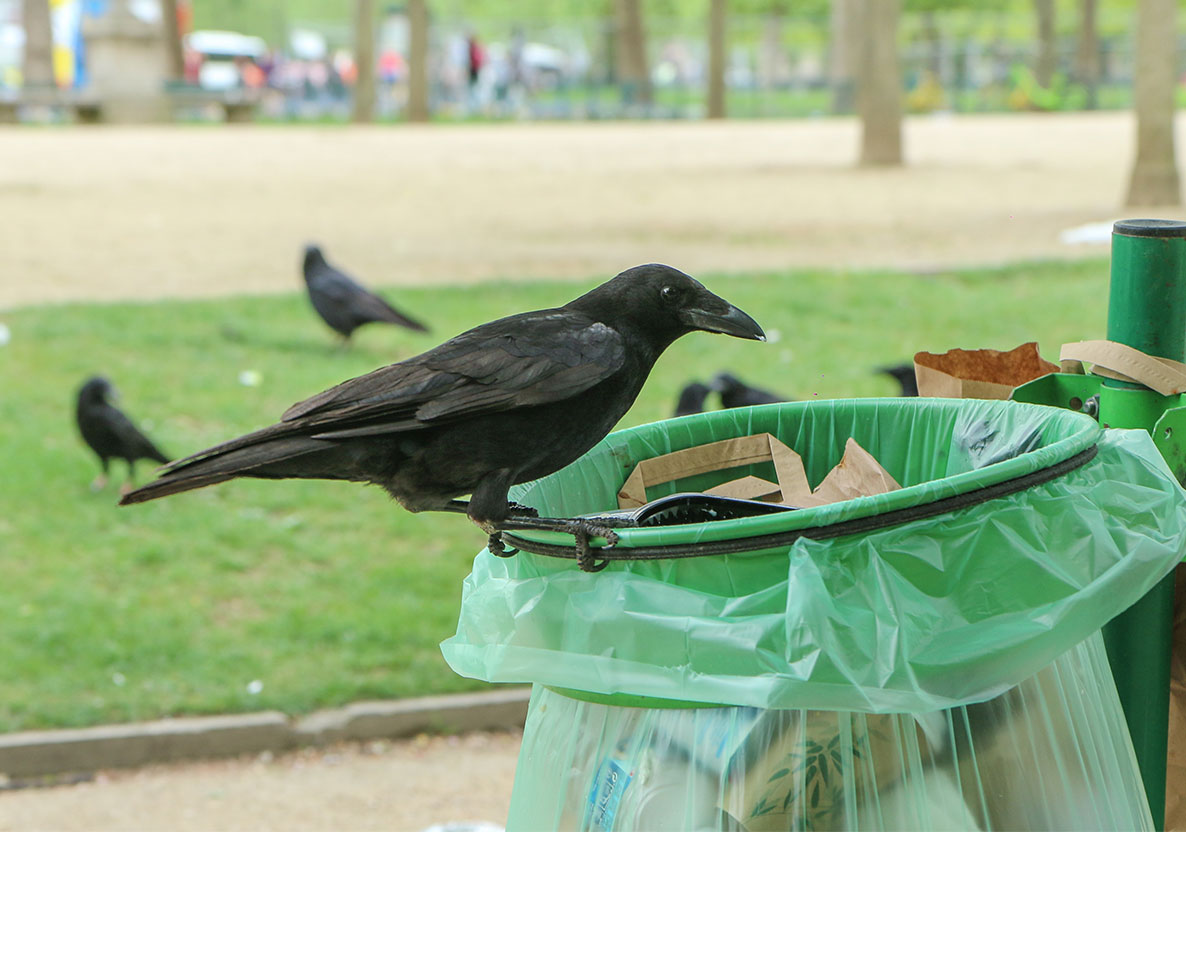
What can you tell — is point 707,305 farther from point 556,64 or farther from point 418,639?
point 556,64

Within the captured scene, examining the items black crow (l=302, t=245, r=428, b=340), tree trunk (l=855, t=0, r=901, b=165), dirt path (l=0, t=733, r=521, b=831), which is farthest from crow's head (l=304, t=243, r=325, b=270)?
tree trunk (l=855, t=0, r=901, b=165)

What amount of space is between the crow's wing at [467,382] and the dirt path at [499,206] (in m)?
7.97

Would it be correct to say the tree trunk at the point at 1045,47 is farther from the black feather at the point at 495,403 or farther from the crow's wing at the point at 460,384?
the crow's wing at the point at 460,384

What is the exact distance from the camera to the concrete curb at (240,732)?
15.1 feet

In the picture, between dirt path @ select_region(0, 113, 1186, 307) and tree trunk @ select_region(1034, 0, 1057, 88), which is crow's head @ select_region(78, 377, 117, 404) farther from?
tree trunk @ select_region(1034, 0, 1057, 88)

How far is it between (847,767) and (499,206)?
12427 millimetres

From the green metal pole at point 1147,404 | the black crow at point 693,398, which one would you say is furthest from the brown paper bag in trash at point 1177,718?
the black crow at point 693,398

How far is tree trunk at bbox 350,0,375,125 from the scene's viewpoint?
22631 mm

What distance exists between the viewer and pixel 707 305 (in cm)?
192

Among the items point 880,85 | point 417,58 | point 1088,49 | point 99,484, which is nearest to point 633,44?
point 417,58

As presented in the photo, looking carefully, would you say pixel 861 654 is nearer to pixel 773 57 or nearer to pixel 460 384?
pixel 460 384

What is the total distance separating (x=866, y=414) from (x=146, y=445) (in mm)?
4334

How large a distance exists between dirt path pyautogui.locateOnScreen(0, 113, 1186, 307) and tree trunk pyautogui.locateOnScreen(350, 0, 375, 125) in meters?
2.95

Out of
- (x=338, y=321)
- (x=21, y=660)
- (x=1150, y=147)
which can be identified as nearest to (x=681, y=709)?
(x=21, y=660)
